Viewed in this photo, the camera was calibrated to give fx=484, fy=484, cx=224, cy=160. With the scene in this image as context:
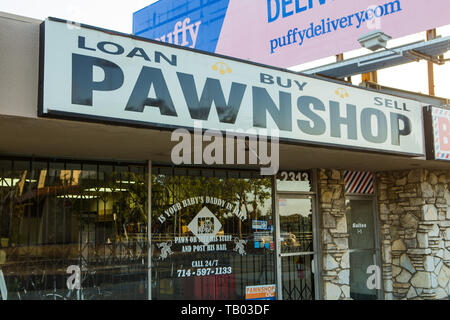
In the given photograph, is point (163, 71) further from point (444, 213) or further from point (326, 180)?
point (444, 213)

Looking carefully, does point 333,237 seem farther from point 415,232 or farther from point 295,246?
point 415,232

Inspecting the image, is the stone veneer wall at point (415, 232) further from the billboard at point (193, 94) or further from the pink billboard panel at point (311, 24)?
the pink billboard panel at point (311, 24)

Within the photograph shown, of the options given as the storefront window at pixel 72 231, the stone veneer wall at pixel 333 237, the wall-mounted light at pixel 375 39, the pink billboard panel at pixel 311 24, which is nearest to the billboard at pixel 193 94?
the wall-mounted light at pixel 375 39

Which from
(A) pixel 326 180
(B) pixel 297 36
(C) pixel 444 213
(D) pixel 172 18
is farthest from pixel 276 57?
(C) pixel 444 213

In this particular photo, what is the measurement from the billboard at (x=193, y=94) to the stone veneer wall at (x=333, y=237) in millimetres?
1986

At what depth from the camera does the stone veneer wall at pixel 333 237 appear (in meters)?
9.57

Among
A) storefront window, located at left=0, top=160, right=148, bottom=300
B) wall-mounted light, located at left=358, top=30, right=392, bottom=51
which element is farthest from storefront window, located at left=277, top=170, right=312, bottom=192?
wall-mounted light, located at left=358, top=30, right=392, bottom=51

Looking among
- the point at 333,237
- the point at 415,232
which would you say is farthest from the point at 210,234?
the point at 415,232

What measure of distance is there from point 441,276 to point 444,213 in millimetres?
1373

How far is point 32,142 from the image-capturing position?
6180mm

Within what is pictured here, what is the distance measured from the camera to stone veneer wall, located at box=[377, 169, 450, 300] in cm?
1030

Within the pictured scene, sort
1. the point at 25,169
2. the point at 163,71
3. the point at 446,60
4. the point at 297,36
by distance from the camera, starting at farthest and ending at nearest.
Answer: the point at 297,36
the point at 446,60
the point at 25,169
the point at 163,71

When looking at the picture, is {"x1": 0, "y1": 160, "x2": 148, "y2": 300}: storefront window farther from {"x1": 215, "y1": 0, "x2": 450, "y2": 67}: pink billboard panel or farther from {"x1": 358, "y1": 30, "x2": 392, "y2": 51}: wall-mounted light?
{"x1": 215, "y1": 0, "x2": 450, "y2": 67}: pink billboard panel

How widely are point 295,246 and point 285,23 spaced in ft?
16.0
